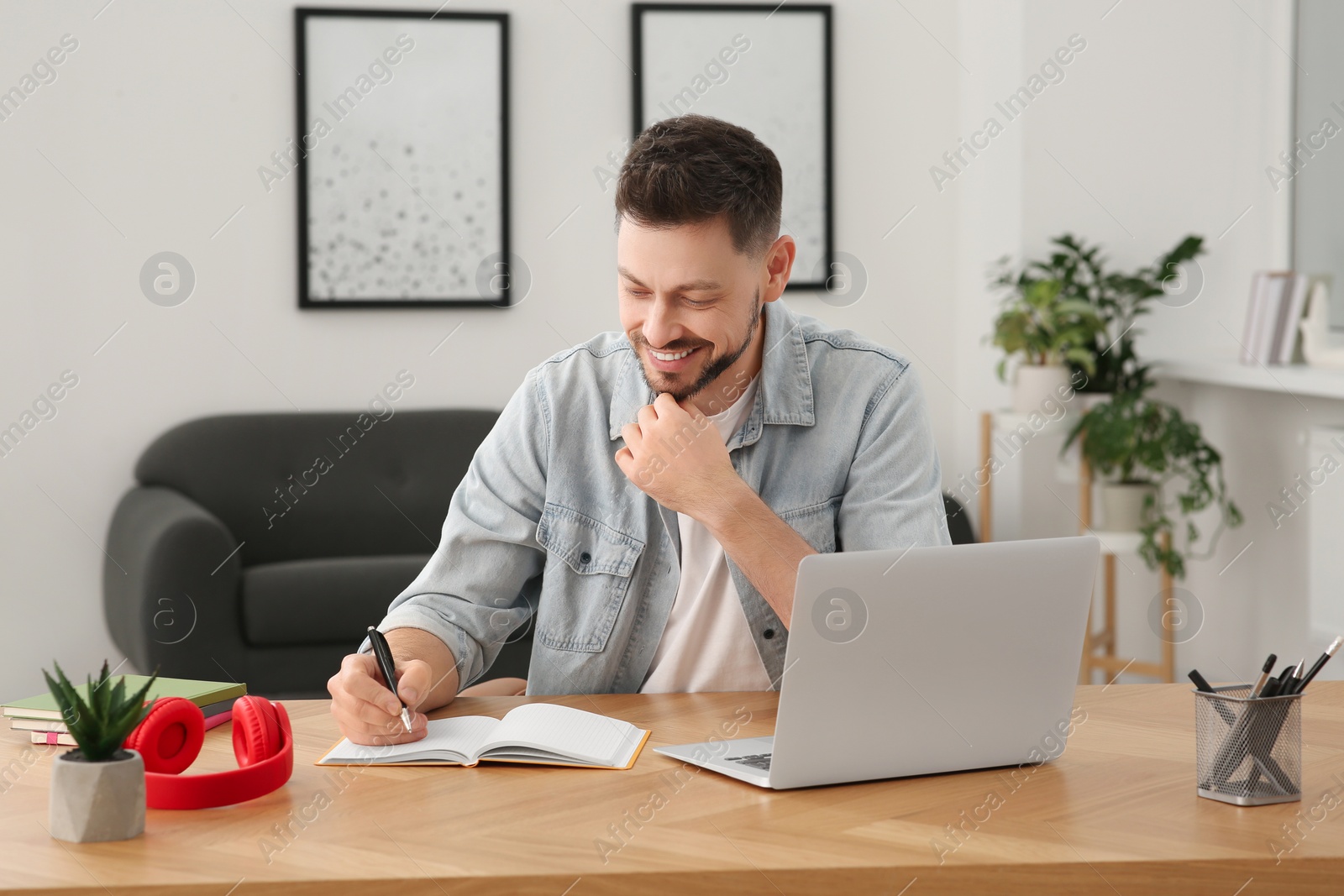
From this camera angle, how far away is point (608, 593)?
1549 mm

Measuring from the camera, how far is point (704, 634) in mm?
1581

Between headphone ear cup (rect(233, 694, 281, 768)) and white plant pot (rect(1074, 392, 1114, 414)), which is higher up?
white plant pot (rect(1074, 392, 1114, 414))

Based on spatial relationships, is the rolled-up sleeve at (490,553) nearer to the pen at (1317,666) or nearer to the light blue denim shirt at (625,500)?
the light blue denim shirt at (625,500)

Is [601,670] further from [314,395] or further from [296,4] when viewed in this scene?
[296,4]

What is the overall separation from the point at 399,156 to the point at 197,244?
0.66 m

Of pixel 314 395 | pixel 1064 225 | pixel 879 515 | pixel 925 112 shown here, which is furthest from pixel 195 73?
pixel 879 515

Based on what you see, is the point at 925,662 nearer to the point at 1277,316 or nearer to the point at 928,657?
the point at 928,657

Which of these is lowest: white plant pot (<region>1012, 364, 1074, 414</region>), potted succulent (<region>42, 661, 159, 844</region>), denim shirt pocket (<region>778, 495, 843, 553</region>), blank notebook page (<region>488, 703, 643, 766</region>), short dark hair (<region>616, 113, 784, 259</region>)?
blank notebook page (<region>488, 703, 643, 766</region>)

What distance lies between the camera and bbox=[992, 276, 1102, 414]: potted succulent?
3.26 m

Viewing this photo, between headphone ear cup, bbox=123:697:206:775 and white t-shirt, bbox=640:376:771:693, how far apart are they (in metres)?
0.65

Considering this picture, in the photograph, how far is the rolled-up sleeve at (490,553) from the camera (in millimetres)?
1427

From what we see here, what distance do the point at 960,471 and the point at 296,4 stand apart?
8.30 ft

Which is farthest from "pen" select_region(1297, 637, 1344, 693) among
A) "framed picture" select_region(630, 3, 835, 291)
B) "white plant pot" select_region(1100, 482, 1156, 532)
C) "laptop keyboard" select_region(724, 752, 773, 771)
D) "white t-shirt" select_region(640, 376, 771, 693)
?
"framed picture" select_region(630, 3, 835, 291)

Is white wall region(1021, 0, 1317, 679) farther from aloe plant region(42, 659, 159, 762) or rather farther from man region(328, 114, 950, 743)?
aloe plant region(42, 659, 159, 762)
